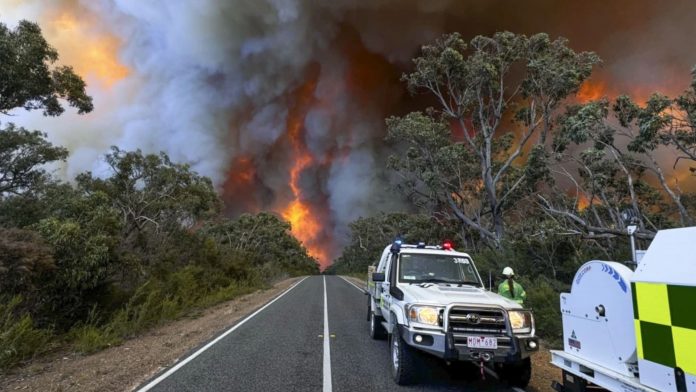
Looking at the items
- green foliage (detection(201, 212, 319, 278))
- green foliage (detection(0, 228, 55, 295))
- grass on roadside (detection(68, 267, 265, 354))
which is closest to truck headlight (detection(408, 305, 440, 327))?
grass on roadside (detection(68, 267, 265, 354))

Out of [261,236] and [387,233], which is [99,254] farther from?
[261,236]

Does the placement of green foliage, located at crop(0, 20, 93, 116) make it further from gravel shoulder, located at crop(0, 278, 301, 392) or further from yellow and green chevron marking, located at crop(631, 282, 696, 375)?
yellow and green chevron marking, located at crop(631, 282, 696, 375)

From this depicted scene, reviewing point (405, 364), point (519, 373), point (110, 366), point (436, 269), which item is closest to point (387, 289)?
point (436, 269)

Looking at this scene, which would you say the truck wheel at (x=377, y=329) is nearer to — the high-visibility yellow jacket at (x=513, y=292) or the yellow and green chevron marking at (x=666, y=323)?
the high-visibility yellow jacket at (x=513, y=292)

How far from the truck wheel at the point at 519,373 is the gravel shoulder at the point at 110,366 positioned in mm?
5756

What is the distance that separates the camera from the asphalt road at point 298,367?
6.61 meters

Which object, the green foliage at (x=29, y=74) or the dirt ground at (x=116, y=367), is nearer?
the dirt ground at (x=116, y=367)

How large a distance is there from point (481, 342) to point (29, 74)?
16.1 metres

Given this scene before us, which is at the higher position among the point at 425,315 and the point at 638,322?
the point at 638,322

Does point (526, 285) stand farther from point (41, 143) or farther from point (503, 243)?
point (41, 143)

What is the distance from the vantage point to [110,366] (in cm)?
828

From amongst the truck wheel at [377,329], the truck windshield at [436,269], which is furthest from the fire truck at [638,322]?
the truck wheel at [377,329]

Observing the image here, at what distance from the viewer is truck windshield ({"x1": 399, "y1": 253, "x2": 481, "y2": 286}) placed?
8148 millimetres

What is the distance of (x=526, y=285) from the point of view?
48.2ft
